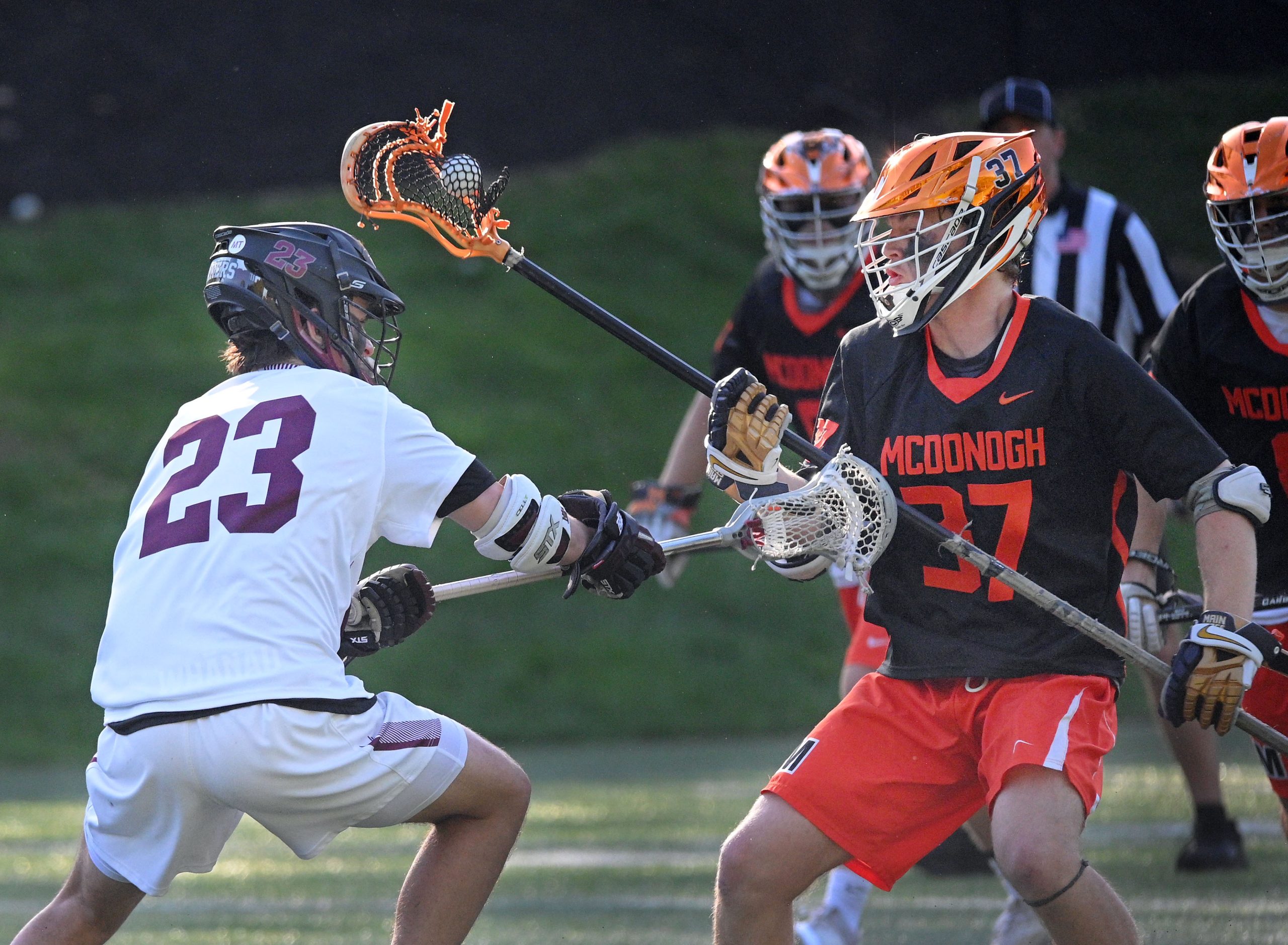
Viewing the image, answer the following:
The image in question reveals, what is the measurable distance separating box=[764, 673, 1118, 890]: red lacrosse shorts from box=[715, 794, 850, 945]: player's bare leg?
35 millimetres

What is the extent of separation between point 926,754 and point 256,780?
126 cm

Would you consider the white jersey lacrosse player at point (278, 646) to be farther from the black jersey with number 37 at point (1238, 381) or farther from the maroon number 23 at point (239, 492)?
the black jersey with number 37 at point (1238, 381)

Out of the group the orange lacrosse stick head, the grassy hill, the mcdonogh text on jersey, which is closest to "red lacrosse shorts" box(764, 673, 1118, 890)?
the mcdonogh text on jersey

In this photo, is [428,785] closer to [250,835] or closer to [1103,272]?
[1103,272]

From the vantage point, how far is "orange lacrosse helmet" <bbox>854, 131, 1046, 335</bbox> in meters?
3.29

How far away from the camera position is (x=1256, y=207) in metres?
3.88

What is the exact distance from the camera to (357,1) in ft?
52.3

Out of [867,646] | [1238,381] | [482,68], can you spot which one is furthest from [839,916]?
[482,68]

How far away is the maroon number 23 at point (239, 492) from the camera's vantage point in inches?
115

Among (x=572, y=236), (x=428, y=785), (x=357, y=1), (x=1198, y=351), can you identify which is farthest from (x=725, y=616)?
(x=428, y=785)

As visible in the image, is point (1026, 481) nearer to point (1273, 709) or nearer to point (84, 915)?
point (1273, 709)

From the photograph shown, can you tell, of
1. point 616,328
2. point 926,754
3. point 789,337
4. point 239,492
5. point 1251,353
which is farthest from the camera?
point 789,337

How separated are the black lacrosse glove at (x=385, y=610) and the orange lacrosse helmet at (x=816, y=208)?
1.95m

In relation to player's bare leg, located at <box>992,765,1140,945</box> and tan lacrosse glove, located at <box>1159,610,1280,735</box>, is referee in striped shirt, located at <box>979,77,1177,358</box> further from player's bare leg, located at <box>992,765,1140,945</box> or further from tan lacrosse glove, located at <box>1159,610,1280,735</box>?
player's bare leg, located at <box>992,765,1140,945</box>
